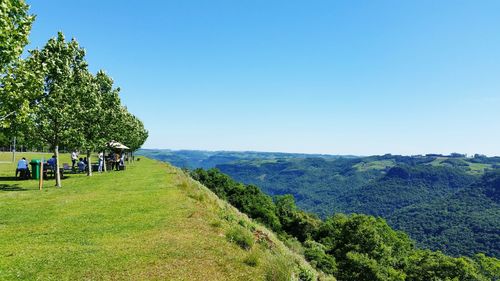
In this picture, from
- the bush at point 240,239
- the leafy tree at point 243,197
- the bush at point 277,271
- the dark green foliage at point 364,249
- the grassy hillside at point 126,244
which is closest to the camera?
the grassy hillside at point 126,244

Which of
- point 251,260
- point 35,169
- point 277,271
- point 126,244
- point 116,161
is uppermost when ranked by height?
point 116,161

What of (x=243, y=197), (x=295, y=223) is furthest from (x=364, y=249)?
(x=243, y=197)

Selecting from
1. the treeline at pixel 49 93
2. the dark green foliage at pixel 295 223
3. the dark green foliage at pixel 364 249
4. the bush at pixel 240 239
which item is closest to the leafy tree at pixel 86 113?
the treeline at pixel 49 93

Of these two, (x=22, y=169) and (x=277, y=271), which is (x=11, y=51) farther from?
(x=22, y=169)

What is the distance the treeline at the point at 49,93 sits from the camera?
14.4 meters

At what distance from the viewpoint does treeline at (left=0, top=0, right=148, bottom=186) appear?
14.4 metres

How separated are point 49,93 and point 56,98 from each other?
1341 mm

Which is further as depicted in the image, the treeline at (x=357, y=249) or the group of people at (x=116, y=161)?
the treeline at (x=357, y=249)

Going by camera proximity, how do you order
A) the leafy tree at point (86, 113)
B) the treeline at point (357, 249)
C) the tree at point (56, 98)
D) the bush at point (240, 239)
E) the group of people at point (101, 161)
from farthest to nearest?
1. the treeline at point (357, 249)
2. the group of people at point (101, 161)
3. the leafy tree at point (86, 113)
4. the tree at point (56, 98)
5. the bush at point (240, 239)

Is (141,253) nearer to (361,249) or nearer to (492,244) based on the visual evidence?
(361,249)

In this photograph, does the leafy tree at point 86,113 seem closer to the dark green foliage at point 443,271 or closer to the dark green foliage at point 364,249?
the dark green foliage at point 364,249

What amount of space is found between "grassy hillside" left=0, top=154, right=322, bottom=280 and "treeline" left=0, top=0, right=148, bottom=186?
5.52 m

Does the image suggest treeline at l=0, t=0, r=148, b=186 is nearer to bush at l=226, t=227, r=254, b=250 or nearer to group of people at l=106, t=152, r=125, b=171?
group of people at l=106, t=152, r=125, b=171

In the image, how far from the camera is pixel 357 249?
57094mm
